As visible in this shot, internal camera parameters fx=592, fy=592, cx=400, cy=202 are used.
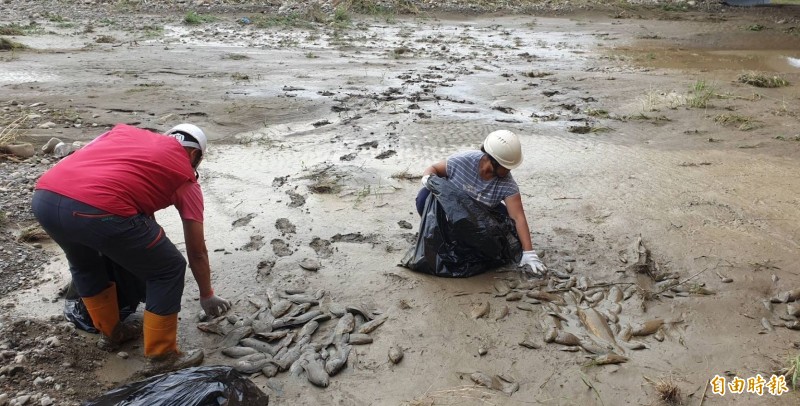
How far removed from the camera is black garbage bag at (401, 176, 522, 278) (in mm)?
3529

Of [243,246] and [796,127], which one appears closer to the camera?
[243,246]

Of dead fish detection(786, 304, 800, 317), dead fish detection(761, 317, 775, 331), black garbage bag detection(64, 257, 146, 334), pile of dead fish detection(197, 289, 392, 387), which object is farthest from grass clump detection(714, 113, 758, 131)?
black garbage bag detection(64, 257, 146, 334)

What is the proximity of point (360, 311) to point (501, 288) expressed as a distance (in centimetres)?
89

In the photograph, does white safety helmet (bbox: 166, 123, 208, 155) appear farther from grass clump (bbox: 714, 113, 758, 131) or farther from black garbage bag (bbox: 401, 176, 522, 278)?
grass clump (bbox: 714, 113, 758, 131)

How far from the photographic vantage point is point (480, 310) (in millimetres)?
3439

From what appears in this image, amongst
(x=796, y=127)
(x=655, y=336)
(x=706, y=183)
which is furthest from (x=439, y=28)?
(x=655, y=336)

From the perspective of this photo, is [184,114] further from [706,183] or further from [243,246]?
[706,183]

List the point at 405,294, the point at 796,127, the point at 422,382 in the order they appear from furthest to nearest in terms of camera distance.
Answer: the point at 796,127, the point at 405,294, the point at 422,382

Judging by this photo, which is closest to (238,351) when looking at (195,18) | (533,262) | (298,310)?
(298,310)


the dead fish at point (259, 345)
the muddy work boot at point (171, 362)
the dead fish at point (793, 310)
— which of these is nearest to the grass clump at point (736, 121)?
the dead fish at point (793, 310)

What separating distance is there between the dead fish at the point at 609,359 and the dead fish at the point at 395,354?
978 millimetres

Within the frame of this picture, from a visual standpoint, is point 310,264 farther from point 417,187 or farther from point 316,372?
point 417,187

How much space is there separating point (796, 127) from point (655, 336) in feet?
15.9

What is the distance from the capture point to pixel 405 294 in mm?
3643
